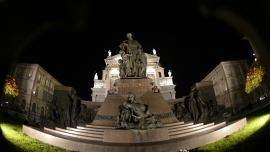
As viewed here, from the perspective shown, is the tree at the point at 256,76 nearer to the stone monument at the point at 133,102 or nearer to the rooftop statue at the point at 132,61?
the rooftop statue at the point at 132,61

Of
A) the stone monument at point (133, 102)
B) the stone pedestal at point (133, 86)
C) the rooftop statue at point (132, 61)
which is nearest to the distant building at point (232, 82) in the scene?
the rooftop statue at point (132, 61)

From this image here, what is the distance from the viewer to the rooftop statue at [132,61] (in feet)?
45.4

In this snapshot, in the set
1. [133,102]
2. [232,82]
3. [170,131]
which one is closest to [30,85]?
[133,102]

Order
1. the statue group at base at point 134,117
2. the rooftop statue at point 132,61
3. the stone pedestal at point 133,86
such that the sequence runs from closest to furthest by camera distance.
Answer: the statue group at base at point 134,117 < the stone pedestal at point 133,86 < the rooftop statue at point 132,61

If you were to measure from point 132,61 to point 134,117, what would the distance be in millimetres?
6192

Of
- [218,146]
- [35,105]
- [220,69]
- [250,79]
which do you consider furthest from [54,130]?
[220,69]

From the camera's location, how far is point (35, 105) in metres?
44.2

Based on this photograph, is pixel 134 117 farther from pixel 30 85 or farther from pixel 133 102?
pixel 30 85

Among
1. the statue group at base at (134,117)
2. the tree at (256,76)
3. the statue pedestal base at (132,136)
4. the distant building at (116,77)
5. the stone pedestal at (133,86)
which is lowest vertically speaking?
the statue pedestal base at (132,136)

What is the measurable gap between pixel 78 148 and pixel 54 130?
11.3ft

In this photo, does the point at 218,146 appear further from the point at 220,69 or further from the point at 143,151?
the point at 220,69

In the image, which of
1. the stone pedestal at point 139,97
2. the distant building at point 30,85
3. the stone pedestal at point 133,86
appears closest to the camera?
the stone pedestal at point 139,97

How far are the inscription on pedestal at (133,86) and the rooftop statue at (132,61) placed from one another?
2.78ft

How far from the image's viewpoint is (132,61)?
1406 cm
